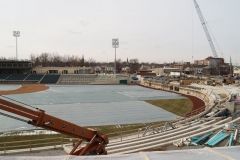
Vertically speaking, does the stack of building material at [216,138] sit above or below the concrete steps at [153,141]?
above

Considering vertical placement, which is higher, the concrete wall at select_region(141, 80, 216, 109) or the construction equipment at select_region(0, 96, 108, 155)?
the construction equipment at select_region(0, 96, 108, 155)

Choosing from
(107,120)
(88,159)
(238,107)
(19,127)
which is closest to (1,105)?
(88,159)

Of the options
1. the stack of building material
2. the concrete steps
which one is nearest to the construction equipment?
the concrete steps

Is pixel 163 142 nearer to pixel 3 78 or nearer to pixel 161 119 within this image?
pixel 161 119

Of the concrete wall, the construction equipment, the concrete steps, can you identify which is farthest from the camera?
the concrete wall

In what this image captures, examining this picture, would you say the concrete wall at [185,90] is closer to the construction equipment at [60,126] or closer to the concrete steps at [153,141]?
the concrete steps at [153,141]

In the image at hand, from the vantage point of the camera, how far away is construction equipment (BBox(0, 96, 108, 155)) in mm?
9758

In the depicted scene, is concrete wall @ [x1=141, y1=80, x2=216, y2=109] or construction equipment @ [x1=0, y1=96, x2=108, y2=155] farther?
concrete wall @ [x1=141, y1=80, x2=216, y2=109]

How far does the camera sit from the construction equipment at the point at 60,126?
9.76 meters

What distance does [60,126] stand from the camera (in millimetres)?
10797

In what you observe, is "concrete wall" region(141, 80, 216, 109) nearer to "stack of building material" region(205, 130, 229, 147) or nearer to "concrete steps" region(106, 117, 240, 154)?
"concrete steps" region(106, 117, 240, 154)

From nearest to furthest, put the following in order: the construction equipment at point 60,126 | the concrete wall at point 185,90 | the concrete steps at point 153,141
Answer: the construction equipment at point 60,126 < the concrete steps at point 153,141 < the concrete wall at point 185,90

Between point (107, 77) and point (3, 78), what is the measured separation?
35361mm

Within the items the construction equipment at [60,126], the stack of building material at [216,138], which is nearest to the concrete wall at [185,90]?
the stack of building material at [216,138]
